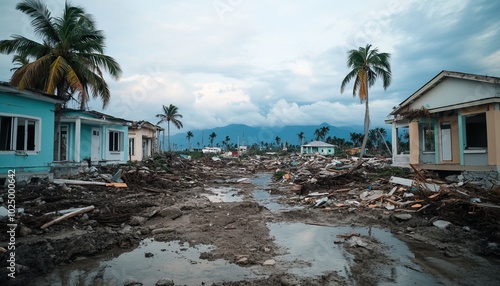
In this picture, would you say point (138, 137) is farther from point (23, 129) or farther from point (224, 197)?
point (224, 197)

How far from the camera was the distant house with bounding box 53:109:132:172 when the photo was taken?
56.5 ft

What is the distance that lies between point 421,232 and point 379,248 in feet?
6.53

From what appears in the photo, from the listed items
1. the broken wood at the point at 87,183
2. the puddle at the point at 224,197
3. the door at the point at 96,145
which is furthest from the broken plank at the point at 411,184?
the door at the point at 96,145

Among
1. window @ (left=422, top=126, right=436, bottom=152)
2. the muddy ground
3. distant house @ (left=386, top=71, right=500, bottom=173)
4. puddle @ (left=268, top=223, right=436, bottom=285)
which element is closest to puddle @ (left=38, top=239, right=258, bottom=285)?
the muddy ground

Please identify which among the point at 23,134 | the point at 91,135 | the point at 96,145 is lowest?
the point at 96,145

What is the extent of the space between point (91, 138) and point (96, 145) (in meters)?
0.65

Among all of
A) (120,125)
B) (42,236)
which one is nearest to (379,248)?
(42,236)

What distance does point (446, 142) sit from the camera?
1480 cm

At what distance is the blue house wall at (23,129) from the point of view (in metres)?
11.3

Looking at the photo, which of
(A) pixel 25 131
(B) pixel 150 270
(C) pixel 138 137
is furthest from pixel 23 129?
(C) pixel 138 137

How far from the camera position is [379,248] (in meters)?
6.32

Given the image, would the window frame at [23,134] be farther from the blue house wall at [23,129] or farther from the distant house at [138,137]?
the distant house at [138,137]

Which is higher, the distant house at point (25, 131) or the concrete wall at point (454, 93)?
the concrete wall at point (454, 93)

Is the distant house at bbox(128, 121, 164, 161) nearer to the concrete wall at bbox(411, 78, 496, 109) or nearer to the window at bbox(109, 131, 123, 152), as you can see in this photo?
the window at bbox(109, 131, 123, 152)
